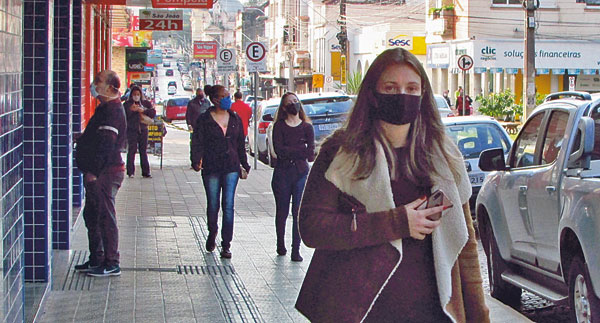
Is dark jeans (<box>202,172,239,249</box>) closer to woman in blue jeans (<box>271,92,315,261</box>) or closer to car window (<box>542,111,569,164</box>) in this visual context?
woman in blue jeans (<box>271,92,315,261</box>)

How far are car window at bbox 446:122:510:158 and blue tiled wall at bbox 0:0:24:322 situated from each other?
887 centimetres

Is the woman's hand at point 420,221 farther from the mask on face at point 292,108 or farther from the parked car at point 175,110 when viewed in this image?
the parked car at point 175,110

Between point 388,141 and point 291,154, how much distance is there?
674 centimetres

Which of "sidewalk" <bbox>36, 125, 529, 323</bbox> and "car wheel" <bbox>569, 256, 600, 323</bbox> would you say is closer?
"car wheel" <bbox>569, 256, 600, 323</bbox>

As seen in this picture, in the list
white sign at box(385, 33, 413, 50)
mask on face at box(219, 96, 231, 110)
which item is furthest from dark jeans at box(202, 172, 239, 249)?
white sign at box(385, 33, 413, 50)

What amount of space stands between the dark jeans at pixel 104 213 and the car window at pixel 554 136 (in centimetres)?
373

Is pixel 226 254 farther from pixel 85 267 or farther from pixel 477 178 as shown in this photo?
pixel 477 178

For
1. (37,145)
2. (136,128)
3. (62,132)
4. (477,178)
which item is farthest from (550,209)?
(136,128)

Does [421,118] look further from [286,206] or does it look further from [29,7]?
[286,206]

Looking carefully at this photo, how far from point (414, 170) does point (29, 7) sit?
4971mm

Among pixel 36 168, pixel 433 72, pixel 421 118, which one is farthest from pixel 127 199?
pixel 433 72

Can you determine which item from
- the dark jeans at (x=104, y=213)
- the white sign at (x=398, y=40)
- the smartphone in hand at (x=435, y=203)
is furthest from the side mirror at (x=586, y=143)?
the white sign at (x=398, y=40)

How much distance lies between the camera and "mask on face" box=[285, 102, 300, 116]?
34.7ft

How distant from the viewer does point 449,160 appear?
3.79 metres
